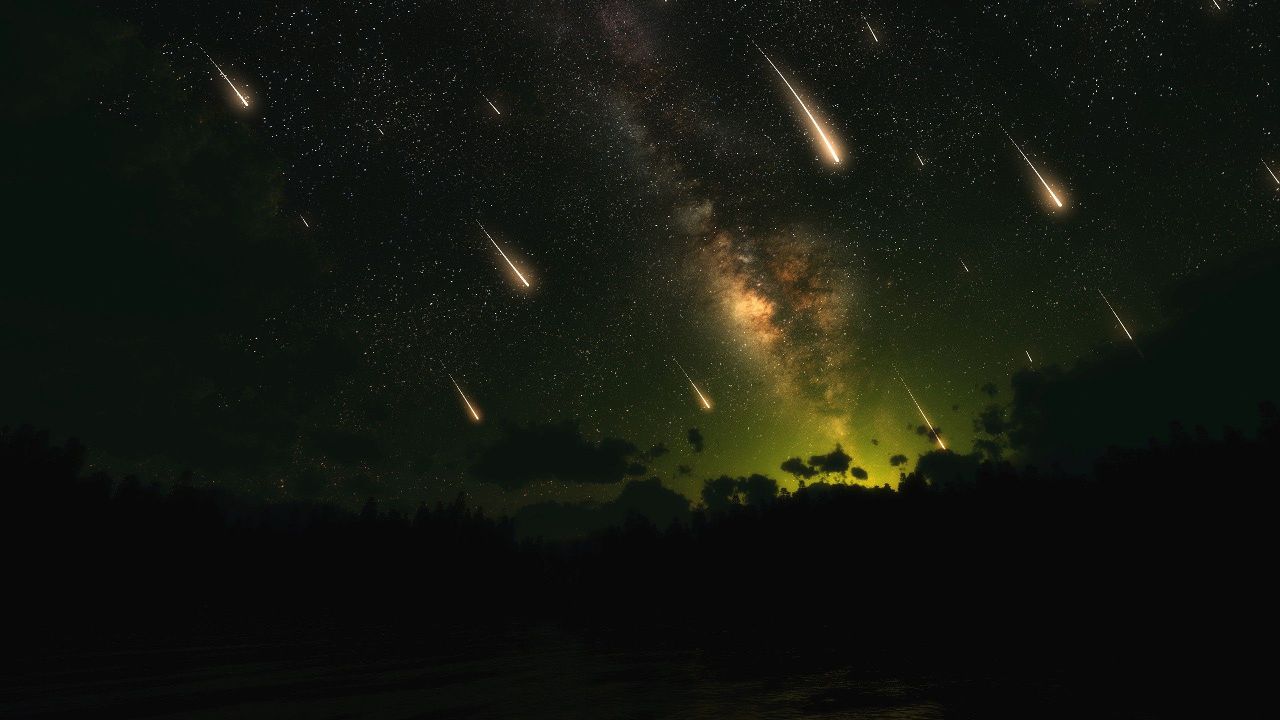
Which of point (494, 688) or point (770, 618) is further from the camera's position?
point (770, 618)

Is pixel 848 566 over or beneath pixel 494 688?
over

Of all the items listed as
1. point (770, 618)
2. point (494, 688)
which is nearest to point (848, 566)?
point (770, 618)

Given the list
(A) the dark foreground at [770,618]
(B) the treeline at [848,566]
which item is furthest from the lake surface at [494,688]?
(B) the treeline at [848,566]

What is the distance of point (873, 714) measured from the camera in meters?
18.5

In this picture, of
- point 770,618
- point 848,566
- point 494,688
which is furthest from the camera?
point 848,566

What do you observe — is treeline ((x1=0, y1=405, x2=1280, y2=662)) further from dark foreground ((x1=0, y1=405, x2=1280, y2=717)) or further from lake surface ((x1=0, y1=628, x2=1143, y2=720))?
lake surface ((x1=0, y1=628, x2=1143, y2=720))

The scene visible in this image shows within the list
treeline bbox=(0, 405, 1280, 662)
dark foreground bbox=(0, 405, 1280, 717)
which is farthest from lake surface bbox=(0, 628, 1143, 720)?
treeline bbox=(0, 405, 1280, 662)

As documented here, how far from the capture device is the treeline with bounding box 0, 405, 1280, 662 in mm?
53031

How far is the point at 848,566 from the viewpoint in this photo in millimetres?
125188

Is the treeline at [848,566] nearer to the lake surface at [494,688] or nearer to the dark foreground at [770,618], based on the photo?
the dark foreground at [770,618]

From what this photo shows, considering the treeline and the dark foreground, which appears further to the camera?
the treeline

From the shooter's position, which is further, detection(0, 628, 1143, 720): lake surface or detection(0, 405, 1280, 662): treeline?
detection(0, 405, 1280, 662): treeline

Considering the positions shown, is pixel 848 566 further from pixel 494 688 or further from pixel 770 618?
pixel 494 688

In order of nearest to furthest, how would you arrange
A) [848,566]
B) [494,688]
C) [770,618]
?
[494,688]
[770,618]
[848,566]
